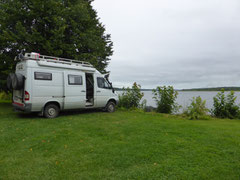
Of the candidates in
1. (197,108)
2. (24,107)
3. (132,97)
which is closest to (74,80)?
(24,107)

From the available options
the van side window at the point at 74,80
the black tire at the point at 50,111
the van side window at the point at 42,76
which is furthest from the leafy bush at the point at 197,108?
the van side window at the point at 42,76

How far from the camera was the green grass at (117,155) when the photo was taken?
9.67 feet

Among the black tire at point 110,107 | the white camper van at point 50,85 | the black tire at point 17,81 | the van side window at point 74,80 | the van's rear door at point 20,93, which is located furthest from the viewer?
the black tire at point 110,107

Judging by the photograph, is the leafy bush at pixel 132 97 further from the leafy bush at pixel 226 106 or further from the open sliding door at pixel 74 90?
the leafy bush at pixel 226 106

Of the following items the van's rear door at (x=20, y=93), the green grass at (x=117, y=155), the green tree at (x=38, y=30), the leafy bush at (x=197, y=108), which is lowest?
the green grass at (x=117, y=155)

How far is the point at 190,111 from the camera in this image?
1007cm

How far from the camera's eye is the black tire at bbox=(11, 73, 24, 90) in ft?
22.8

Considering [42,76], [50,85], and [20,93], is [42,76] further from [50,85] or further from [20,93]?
[20,93]

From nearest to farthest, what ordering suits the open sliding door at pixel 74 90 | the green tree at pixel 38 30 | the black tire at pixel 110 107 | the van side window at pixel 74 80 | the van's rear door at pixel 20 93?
the van's rear door at pixel 20 93 < the open sliding door at pixel 74 90 < the van side window at pixel 74 80 < the green tree at pixel 38 30 < the black tire at pixel 110 107

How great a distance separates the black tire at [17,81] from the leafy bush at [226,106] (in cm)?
1134

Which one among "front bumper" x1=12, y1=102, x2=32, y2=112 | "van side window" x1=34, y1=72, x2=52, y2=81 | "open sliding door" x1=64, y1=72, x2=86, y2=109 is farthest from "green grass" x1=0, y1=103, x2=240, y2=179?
"open sliding door" x1=64, y1=72, x2=86, y2=109

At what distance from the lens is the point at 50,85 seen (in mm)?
7750

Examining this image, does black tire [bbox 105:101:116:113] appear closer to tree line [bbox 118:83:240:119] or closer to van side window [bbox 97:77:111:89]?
van side window [bbox 97:77:111:89]

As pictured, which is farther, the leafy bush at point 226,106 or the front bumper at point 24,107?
the leafy bush at point 226,106
